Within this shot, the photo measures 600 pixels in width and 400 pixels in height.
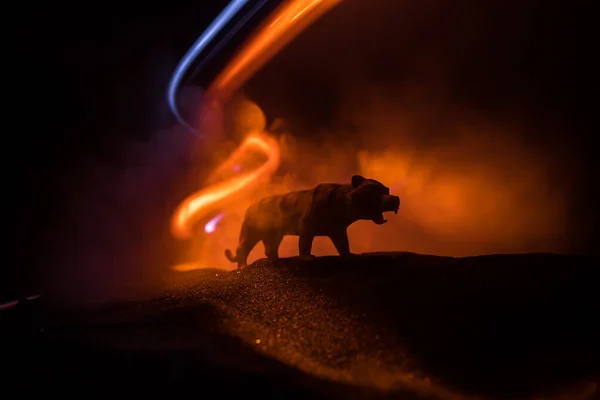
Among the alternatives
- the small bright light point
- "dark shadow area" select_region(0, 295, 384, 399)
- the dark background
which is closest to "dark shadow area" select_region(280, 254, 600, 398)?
"dark shadow area" select_region(0, 295, 384, 399)

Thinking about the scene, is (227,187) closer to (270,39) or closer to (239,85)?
(239,85)

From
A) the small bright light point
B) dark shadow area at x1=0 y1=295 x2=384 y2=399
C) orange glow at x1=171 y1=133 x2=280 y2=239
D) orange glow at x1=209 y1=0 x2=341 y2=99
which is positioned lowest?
dark shadow area at x1=0 y1=295 x2=384 y2=399

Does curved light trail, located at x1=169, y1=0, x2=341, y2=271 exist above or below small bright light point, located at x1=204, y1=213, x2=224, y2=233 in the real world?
above

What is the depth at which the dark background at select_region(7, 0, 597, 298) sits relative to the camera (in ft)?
16.4

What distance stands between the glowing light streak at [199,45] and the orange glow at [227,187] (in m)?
1.69

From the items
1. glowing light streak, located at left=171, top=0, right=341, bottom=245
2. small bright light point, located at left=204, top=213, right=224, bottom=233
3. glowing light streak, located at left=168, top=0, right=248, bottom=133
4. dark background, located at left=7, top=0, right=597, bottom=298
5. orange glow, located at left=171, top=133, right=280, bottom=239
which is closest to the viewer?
dark background, located at left=7, top=0, right=597, bottom=298

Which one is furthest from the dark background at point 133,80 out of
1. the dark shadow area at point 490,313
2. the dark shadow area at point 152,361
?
the dark shadow area at point 152,361

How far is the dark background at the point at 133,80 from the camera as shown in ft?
16.4

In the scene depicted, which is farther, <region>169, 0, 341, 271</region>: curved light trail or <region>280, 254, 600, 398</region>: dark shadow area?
<region>169, 0, 341, 271</region>: curved light trail

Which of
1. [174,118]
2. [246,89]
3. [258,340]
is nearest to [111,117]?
[174,118]

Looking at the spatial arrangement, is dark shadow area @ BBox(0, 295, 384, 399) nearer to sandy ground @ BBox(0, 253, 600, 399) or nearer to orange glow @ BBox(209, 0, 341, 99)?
sandy ground @ BBox(0, 253, 600, 399)

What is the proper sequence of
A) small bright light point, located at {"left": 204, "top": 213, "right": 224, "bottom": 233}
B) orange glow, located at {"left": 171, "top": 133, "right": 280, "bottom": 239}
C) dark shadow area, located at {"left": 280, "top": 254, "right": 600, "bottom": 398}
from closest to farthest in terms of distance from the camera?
1. dark shadow area, located at {"left": 280, "top": 254, "right": 600, "bottom": 398}
2. orange glow, located at {"left": 171, "top": 133, "right": 280, "bottom": 239}
3. small bright light point, located at {"left": 204, "top": 213, "right": 224, "bottom": 233}

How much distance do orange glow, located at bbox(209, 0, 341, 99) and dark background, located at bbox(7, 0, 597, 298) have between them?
1.29 ft

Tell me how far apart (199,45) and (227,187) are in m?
3.08
